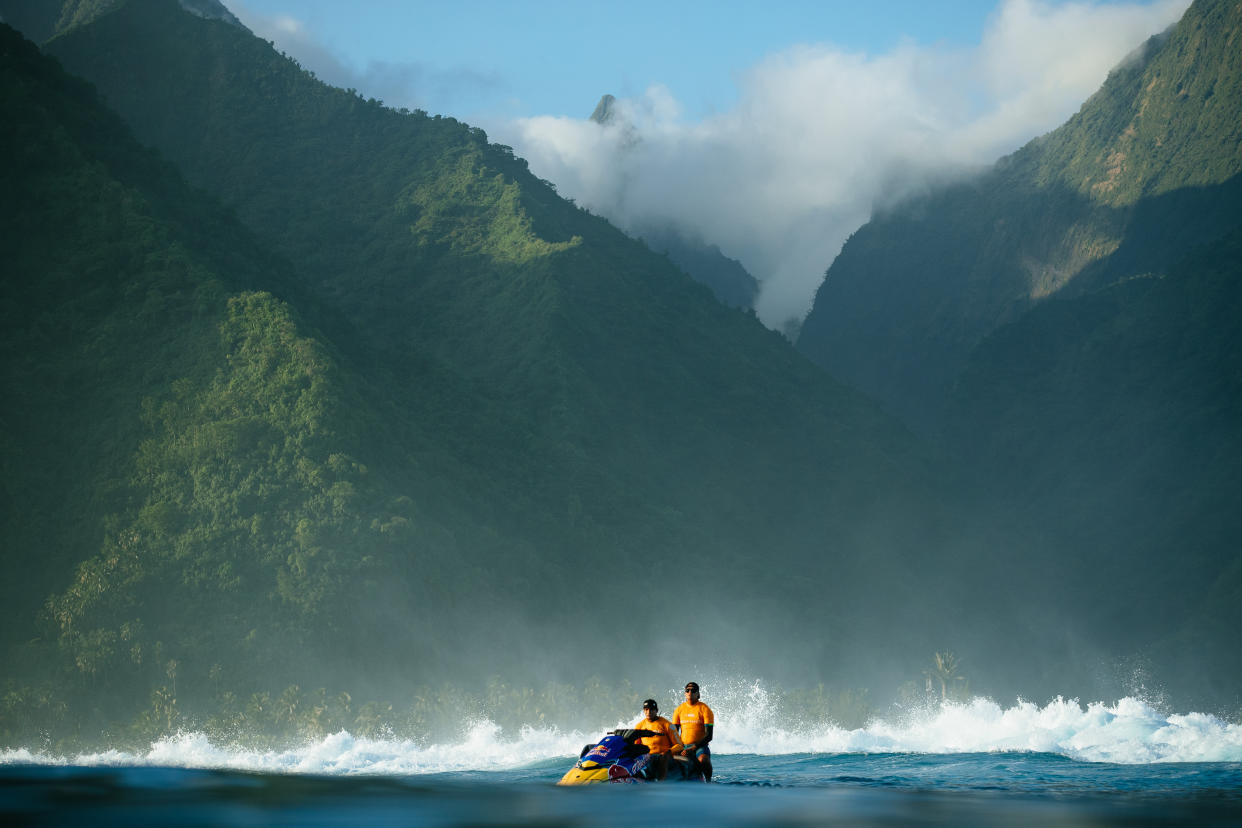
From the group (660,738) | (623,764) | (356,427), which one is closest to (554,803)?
(623,764)

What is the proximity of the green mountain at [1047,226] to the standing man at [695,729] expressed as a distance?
12927cm

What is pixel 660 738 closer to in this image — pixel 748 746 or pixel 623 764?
pixel 623 764

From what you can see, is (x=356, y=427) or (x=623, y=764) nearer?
(x=623, y=764)

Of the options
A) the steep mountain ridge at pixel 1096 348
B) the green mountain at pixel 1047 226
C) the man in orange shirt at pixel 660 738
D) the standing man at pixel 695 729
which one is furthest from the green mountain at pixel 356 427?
the green mountain at pixel 1047 226

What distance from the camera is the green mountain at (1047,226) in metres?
147

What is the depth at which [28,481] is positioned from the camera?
5950cm

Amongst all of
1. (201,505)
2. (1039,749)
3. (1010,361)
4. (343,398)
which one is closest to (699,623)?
(343,398)

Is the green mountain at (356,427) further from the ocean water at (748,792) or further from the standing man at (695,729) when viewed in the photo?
the standing man at (695,729)

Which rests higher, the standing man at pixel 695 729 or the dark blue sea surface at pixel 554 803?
the standing man at pixel 695 729

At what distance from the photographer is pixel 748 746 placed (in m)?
54.8

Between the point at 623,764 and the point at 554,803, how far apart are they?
5.26m

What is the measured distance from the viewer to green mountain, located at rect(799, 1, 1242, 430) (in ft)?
481

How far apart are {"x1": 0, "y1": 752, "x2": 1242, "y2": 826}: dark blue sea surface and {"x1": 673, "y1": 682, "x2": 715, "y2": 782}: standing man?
72.3 inches

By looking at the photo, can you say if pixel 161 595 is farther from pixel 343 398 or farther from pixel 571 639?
pixel 571 639
